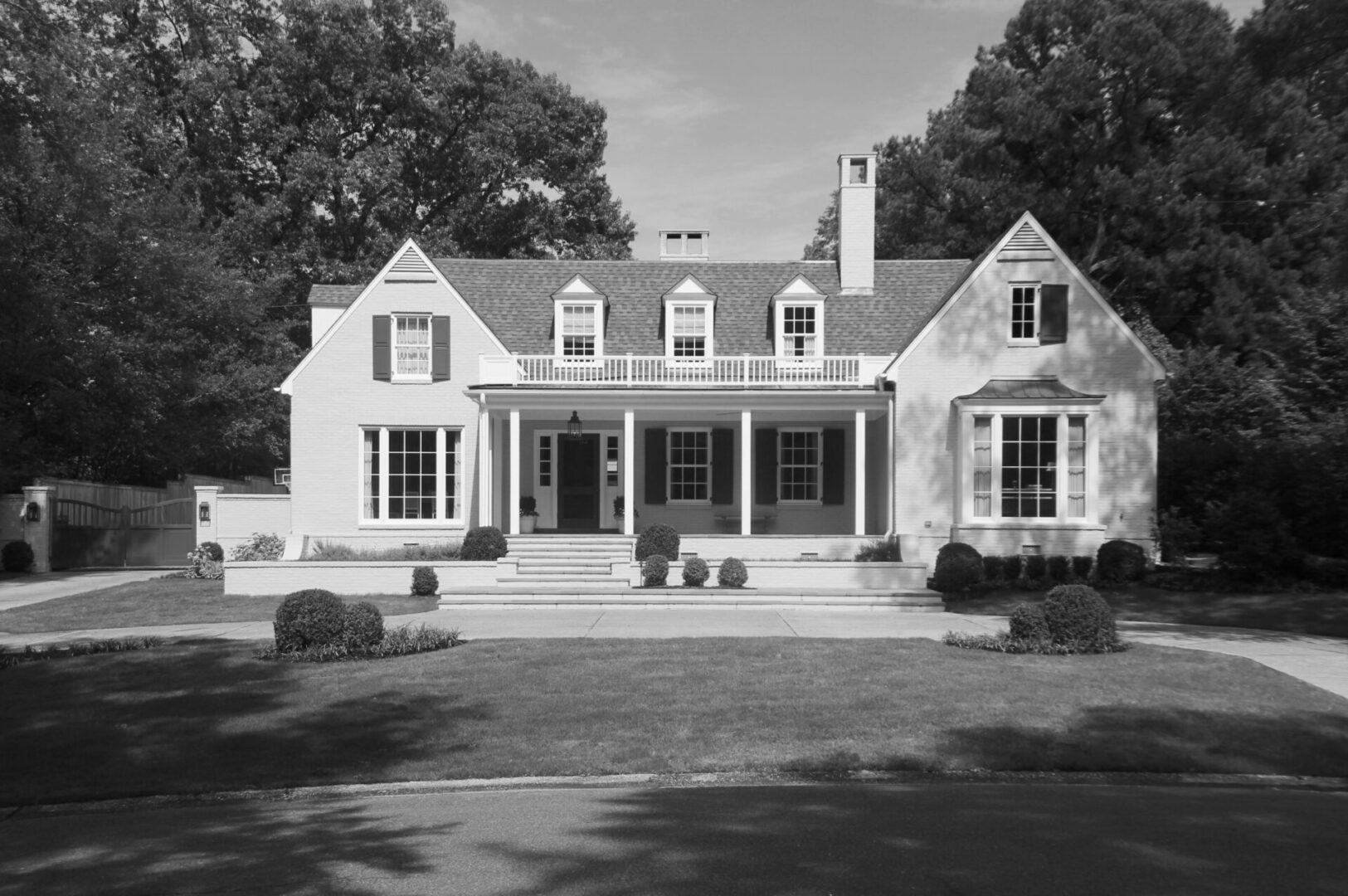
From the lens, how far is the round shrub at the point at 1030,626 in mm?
14188

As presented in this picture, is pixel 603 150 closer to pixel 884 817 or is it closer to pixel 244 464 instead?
pixel 244 464

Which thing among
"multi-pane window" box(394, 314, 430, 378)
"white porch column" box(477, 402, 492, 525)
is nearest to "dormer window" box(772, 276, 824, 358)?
"white porch column" box(477, 402, 492, 525)

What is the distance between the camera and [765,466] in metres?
28.2

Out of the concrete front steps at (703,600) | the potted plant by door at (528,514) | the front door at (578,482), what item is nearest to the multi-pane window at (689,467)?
the front door at (578,482)

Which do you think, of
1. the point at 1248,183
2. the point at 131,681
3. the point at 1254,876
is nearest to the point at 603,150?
the point at 1248,183

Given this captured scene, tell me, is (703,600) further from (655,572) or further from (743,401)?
(743,401)

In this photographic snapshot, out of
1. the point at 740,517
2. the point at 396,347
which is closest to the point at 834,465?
the point at 740,517

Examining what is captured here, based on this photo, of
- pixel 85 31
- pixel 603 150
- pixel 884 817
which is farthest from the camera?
pixel 603 150

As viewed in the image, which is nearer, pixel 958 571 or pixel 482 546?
pixel 958 571

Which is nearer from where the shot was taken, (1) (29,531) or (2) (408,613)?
(2) (408,613)

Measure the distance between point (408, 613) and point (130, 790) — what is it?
11112mm

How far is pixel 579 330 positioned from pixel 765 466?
590 centimetres

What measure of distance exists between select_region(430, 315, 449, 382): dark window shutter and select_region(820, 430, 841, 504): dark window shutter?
31.9ft

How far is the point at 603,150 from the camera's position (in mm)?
45688
